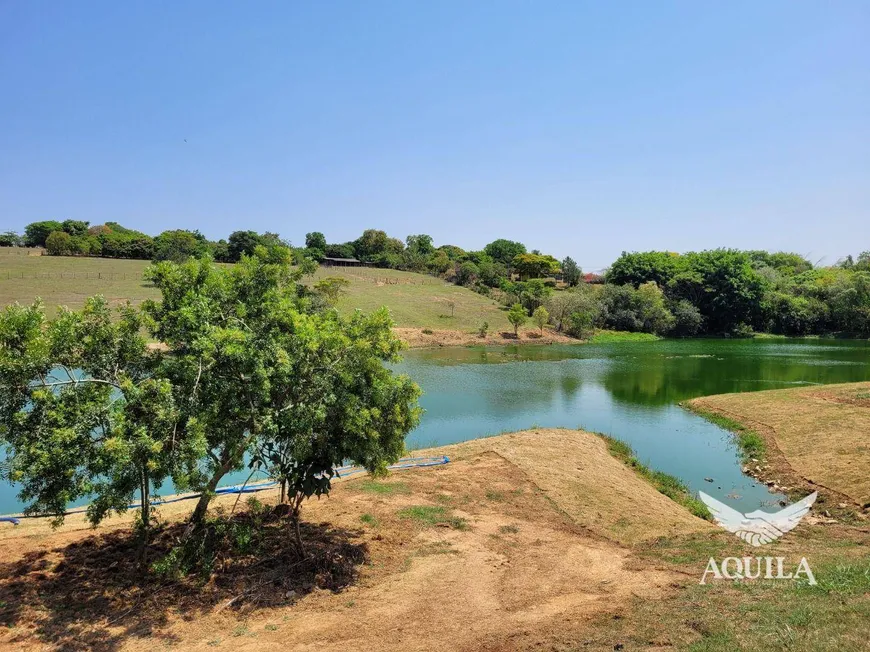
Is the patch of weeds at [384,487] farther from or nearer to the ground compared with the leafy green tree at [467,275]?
nearer to the ground

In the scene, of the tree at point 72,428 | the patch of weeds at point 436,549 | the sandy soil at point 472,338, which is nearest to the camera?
the tree at point 72,428

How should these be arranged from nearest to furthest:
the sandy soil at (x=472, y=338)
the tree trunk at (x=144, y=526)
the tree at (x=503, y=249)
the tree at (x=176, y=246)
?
the tree trunk at (x=144, y=526) → the sandy soil at (x=472, y=338) → the tree at (x=176, y=246) → the tree at (x=503, y=249)

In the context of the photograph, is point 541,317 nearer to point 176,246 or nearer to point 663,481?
point 663,481

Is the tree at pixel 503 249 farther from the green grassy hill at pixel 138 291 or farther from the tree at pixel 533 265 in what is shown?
the green grassy hill at pixel 138 291

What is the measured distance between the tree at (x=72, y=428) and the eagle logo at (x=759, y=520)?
12643mm

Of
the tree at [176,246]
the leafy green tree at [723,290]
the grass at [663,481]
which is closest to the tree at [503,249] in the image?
the leafy green tree at [723,290]

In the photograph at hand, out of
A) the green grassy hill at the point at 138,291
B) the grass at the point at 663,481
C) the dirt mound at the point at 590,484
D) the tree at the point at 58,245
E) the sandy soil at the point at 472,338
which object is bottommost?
the grass at the point at 663,481

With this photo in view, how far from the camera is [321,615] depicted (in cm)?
959

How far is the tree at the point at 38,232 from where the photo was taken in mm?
115312

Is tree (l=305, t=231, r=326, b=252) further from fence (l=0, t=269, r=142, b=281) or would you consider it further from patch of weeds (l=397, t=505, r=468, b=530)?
patch of weeds (l=397, t=505, r=468, b=530)

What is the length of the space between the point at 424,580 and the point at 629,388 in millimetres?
34091

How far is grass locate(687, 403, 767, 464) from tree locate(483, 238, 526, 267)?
104 m

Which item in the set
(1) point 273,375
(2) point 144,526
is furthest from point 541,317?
(2) point 144,526

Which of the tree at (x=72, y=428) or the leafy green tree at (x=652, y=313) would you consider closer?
the tree at (x=72, y=428)
